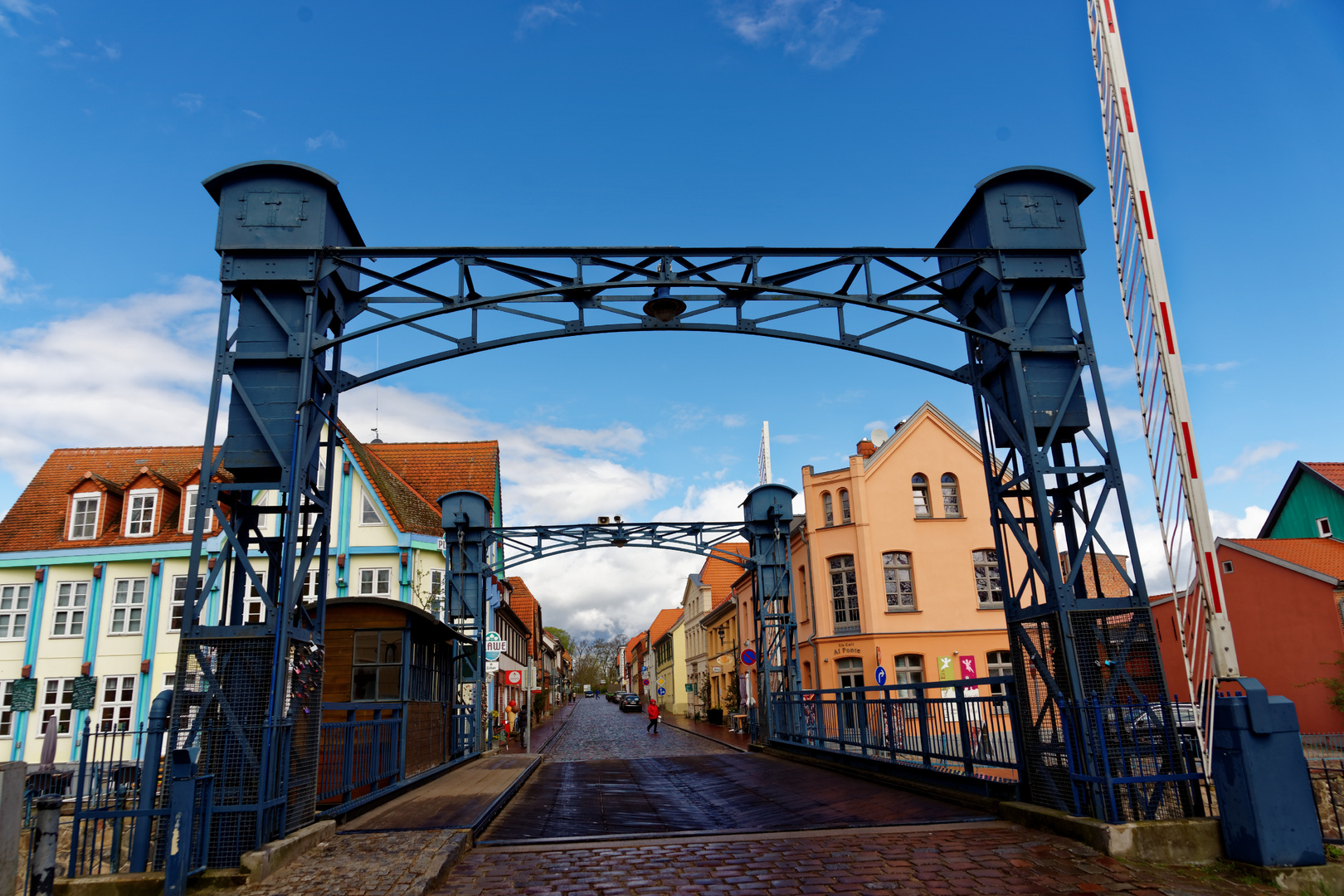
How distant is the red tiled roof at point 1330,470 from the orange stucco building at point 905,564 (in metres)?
13.4

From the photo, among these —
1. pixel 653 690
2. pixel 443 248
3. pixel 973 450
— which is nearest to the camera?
pixel 443 248

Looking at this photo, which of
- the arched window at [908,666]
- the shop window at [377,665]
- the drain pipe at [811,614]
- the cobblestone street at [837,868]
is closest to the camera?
the cobblestone street at [837,868]

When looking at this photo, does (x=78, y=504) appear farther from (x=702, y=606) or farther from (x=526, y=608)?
(x=702, y=606)

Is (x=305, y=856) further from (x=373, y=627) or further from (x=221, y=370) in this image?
(x=373, y=627)

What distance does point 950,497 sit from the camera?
110 ft

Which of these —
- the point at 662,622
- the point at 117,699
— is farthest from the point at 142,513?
the point at 662,622

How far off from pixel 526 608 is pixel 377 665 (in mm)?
43186

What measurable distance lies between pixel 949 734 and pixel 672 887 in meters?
5.56

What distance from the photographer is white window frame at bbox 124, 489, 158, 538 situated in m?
29.0

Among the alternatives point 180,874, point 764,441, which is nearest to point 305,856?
point 180,874

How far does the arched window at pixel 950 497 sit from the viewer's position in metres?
33.2

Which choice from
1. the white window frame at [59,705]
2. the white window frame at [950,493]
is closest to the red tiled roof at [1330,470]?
the white window frame at [950,493]

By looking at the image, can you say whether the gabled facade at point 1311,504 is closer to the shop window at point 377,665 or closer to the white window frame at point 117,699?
the shop window at point 377,665

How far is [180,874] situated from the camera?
673cm
